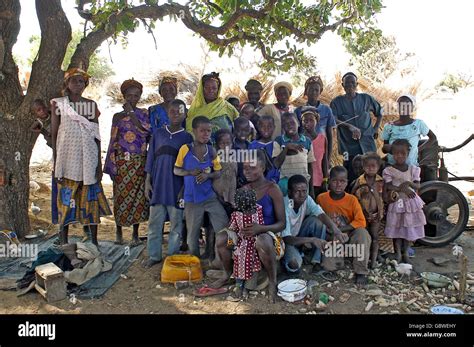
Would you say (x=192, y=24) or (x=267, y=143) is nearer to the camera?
(x=267, y=143)

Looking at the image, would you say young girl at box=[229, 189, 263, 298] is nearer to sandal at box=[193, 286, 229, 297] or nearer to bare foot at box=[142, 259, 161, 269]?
sandal at box=[193, 286, 229, 297]

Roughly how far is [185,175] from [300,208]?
1166 mm

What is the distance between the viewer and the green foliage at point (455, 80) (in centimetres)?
2288

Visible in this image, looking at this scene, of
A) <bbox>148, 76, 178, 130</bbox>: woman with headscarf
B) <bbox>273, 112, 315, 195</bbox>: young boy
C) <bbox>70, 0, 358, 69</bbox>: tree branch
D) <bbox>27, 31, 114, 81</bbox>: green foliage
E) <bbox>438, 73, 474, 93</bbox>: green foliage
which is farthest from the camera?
<bbox>438, 73, 474, 93</bbox>: green foliage

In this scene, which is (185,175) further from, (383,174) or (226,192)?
(383,174)

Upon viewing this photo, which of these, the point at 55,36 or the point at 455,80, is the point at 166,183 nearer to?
the point at 55,36

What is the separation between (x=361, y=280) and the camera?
403 centimetres

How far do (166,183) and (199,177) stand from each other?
442 mm

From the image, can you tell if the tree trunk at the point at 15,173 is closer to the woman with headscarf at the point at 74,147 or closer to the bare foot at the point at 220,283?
the woman with headscarf at the point at 74,147

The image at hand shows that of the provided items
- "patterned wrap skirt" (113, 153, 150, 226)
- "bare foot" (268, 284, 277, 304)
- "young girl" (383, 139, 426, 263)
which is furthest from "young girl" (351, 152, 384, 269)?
"patterned wrap skirt" (113, 153, 150, 226)

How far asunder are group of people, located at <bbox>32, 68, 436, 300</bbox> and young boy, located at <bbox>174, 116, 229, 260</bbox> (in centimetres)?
1

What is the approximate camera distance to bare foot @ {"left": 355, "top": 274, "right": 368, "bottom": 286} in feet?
13.2

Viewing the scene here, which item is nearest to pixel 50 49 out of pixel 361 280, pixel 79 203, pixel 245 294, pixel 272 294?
pixel 79 203

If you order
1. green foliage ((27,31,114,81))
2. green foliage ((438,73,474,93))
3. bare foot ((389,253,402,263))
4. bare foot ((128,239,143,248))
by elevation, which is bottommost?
bare foot ((389,253,402,263))
